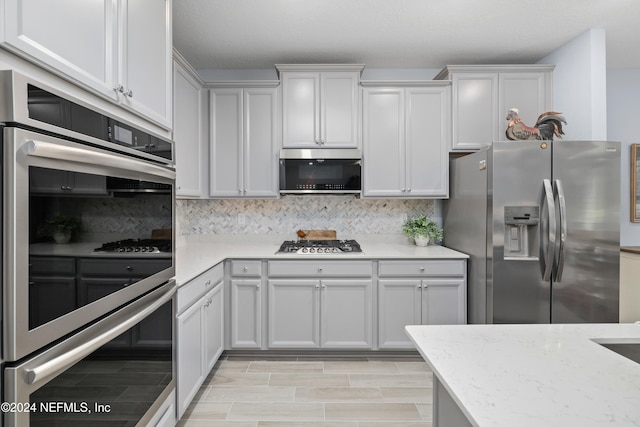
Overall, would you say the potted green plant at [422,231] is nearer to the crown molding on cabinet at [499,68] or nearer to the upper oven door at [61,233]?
the crown molding on cabinet at [499,68]

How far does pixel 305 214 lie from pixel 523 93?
235 cm

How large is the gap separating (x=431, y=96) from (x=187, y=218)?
268cm

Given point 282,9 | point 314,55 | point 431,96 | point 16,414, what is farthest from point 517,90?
point 16,414

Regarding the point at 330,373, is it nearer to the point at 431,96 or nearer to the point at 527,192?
the point at 527,192

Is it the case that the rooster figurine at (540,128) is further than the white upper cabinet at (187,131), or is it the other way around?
the rooster figurine at (540,128)

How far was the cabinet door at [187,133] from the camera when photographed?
2646 millimetres

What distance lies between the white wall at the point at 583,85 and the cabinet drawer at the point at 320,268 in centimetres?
213

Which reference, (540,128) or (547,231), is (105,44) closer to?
(547,231)

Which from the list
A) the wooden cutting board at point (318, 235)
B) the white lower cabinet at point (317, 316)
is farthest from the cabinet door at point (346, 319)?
the wooden cutting board at point (318, 235)

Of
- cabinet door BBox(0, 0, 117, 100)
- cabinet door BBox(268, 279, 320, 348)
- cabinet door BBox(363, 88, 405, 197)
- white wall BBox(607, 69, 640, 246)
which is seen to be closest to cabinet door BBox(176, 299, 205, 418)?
cabinet door BBox(268, 279, 320, 348)

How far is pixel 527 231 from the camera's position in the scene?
2543mm

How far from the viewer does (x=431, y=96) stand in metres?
3.22

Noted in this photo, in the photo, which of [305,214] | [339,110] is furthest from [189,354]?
[339,110]

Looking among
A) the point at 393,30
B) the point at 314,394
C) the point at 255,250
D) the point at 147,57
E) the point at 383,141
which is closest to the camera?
the point at 147,57
